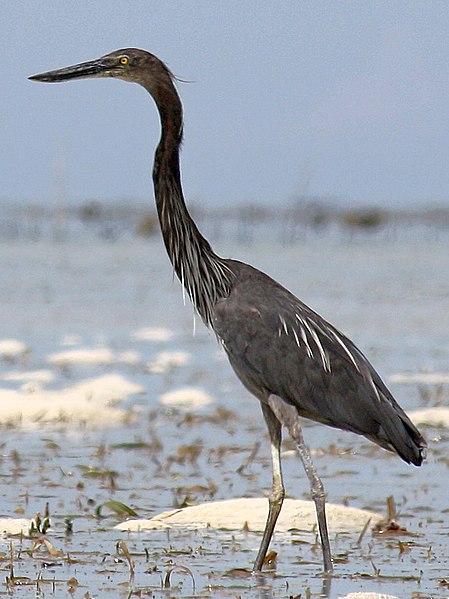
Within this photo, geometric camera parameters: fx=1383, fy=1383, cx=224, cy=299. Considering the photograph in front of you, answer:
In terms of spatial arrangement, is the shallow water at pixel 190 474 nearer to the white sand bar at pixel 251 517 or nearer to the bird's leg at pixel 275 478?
the white sand bar at pixel 251 517

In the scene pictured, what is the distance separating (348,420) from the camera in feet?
19.2

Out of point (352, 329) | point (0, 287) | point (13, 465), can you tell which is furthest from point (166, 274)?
point (13, 465)

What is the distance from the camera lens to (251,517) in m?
6.55

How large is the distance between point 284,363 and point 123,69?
5.12 feet

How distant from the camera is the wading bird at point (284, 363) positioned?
5.77 metres

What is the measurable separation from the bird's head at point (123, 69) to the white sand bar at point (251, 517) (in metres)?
2.02

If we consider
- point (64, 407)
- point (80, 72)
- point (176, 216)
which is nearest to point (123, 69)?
point (80, 72)

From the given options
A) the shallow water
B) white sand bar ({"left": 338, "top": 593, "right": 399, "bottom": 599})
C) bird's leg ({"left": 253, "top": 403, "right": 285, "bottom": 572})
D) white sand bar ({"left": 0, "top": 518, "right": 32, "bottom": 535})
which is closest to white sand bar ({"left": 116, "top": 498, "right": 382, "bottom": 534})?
the shallow water

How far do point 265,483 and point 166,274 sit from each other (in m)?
19.7

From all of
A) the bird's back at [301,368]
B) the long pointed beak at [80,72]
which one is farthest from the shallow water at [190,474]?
the long pointed beak at [80,72]

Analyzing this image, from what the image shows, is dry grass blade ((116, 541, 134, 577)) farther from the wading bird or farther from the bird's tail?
the bird's tail

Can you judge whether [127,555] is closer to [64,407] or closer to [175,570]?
[175,570]

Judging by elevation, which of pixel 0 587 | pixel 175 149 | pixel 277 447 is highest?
pixel 175 149

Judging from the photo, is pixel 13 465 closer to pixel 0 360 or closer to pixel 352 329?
pixel 0 360
